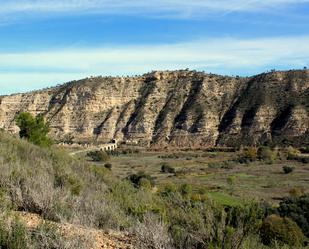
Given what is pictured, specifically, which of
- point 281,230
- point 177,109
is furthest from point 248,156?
point 281,230

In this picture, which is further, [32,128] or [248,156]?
[248,156]

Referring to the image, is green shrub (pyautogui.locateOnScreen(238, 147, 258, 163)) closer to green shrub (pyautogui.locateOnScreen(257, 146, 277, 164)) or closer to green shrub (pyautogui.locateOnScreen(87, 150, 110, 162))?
green shrub (pyautogui.locateOnScreen(257, 146, 277, 164))

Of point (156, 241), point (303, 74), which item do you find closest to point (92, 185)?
point (156, 241)

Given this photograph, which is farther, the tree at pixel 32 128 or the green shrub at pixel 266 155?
Answer: the green shrub at pixel 266 155

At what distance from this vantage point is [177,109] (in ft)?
374

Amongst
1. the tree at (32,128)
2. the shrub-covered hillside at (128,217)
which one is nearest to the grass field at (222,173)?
the tree at (32,128)

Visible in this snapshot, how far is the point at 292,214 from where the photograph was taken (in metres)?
27.9

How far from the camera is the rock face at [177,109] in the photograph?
334ft

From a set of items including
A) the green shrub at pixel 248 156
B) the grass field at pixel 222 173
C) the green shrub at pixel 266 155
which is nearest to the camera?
the grass field at pixel 222 173

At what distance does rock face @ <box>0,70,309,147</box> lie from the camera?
10175cm

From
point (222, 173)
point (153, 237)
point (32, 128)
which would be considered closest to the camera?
point (153, 237)

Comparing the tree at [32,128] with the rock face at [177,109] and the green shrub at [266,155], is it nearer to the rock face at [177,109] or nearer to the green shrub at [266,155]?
the green shrub at [266,155]

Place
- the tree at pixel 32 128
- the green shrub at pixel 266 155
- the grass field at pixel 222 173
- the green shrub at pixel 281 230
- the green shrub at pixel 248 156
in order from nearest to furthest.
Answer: the green shrub at pixel 281 230 → the tree at pixel 32 128 → the grass field at pixel 222 173 → the green shrub at pixel 248 156 → the green shrub at pixel 266 155

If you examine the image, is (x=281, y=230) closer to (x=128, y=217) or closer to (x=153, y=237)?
(x=128, y=217)
